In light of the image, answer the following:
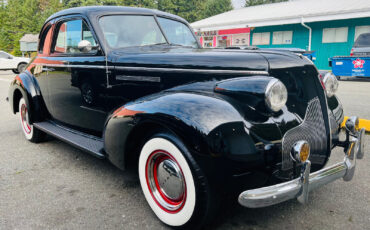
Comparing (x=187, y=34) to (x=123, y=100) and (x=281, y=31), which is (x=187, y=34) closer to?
(x=123, y=100)

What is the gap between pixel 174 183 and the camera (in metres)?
2.05

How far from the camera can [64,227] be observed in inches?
83.8

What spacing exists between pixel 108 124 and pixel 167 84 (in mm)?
595

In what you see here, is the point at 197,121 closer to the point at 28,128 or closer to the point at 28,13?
the point at 28,128

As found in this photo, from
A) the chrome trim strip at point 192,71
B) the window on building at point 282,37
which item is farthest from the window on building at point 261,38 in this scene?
the chrome trim strip at point 192,71

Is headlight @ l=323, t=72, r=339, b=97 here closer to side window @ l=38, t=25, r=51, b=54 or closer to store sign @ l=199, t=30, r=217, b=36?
side window @ l=38, t=25, r=51, b=54

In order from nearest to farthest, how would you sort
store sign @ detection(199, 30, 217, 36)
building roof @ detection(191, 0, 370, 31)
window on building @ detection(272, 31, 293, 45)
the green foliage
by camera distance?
1. building roof @ detection(191, 0, 370, 31)
2. window on building @ detection(272, 31, 293, 45)
3. store sign @ detection(199, 30, 217, 36)
4. the green foliage

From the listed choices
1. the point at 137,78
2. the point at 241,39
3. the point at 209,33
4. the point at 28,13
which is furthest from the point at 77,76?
the point at 28,13

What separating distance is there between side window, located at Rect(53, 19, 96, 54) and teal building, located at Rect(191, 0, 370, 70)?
50.6ft

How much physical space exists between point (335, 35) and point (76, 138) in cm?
1762

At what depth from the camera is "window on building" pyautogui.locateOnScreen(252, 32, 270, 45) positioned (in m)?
19.9

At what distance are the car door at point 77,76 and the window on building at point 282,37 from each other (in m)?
17.6

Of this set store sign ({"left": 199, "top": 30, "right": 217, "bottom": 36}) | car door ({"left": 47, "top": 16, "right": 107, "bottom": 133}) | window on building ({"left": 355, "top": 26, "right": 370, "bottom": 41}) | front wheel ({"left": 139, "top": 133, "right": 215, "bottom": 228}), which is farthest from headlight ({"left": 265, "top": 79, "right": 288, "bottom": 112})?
store sign ({"left": 199, "top": 30, "right": 217, "bottom": 36})

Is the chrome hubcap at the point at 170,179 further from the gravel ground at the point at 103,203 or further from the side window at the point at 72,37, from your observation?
the side window at the point at 72,37
